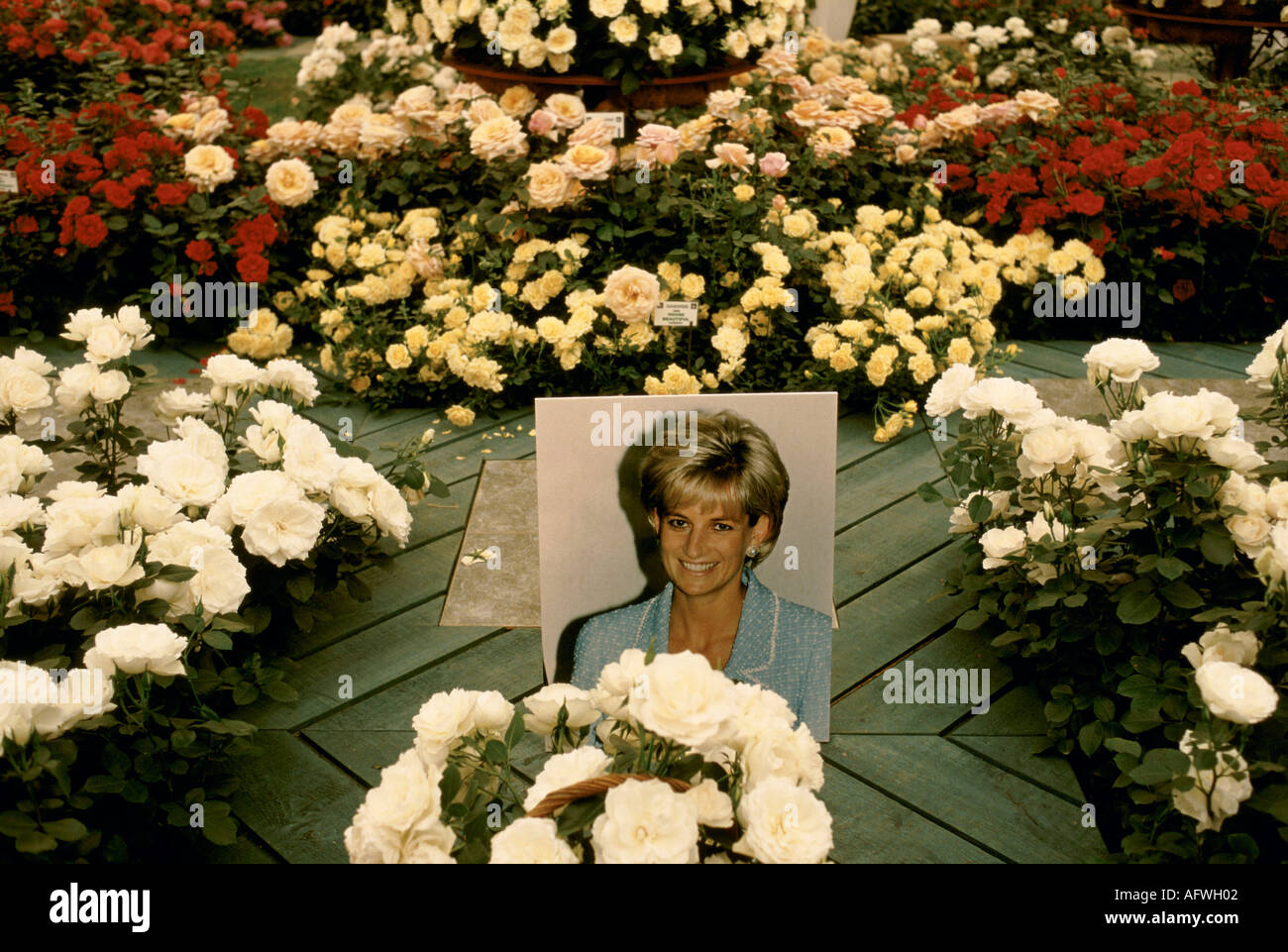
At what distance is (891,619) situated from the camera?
187 cm

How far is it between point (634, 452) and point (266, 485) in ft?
1.75

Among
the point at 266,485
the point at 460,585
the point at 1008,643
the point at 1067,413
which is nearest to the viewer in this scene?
the point at 266,485

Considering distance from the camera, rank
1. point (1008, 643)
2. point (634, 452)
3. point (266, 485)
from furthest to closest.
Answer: point (1008, 643), point (266, 485), point (634, 452)

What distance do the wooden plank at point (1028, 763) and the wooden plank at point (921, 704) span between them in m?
0.06

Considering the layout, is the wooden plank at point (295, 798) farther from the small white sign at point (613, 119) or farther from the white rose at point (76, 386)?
the small white sign at point (613, 119)

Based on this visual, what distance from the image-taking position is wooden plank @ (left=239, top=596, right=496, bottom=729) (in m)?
1.67

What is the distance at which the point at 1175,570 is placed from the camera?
1.41 meters

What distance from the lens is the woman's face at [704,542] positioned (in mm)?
1495

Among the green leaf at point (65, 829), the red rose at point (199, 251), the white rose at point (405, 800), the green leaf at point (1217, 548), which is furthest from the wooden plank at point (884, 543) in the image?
the red rose at point (199, 251)

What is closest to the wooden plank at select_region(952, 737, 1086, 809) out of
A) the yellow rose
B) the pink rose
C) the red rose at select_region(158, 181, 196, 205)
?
the yellow rose

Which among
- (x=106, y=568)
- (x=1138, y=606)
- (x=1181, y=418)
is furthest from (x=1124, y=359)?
(x=106, y=568)

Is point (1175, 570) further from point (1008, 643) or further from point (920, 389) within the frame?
point (920, 389)

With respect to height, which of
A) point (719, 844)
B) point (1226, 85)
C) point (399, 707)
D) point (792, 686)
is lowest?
point (399, 707)
